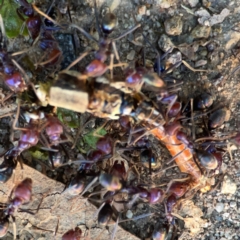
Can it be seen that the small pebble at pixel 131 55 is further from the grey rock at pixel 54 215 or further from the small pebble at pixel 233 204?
the small pebble at pixel 233 204

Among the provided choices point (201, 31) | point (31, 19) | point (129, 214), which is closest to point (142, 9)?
point (201, 31)

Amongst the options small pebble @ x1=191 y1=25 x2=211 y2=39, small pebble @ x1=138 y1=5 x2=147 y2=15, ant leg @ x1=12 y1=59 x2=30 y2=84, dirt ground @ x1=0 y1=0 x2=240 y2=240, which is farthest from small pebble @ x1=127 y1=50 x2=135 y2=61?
ant leg @ x1=12 y1=59 x2=30 y2=84

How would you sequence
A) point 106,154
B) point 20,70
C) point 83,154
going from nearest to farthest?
1. point 20,70
2. point 106,154
3. point 83,154

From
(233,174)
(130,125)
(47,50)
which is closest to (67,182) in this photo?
(130,125)

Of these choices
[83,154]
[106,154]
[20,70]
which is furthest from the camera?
[83,154]

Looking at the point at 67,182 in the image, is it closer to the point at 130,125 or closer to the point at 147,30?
the point at 130,125
